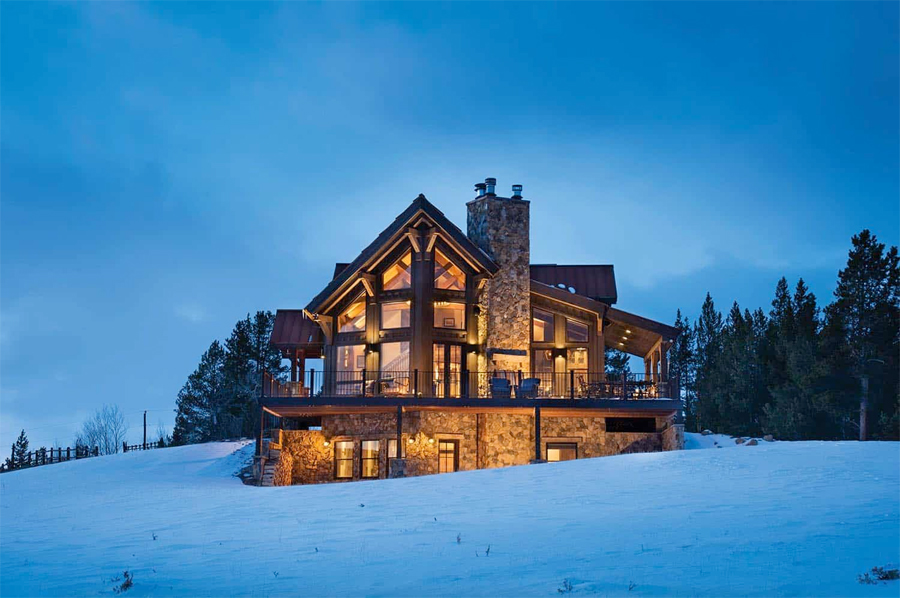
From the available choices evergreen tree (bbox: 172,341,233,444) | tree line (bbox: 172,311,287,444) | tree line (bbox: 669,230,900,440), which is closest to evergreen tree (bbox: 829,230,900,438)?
tree line (bbox: 669,230,900,440)

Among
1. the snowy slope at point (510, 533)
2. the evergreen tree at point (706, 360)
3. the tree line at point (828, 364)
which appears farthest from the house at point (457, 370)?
the evergreen tree at point (706, 360)

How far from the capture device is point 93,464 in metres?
34.8

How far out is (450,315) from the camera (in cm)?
3212

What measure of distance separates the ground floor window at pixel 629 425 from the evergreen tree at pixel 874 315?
436 inches

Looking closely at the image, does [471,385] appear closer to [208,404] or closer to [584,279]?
[584,279]

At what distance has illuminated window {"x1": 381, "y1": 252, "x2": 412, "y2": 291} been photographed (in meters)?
32.1

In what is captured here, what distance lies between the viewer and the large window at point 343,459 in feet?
104

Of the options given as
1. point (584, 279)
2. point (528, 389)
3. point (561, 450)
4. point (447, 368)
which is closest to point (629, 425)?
point (561, 450)

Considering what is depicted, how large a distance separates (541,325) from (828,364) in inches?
523

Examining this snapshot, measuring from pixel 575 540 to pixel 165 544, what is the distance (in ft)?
20.6

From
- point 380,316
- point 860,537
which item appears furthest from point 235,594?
point 380,316

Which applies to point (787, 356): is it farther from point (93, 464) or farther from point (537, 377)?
point (93, 464)

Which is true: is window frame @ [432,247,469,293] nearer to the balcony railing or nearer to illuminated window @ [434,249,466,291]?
illuminated window @ [434,249,466,291]

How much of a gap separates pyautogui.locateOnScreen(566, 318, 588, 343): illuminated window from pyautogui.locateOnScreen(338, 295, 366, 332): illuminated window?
7200 millimetres
